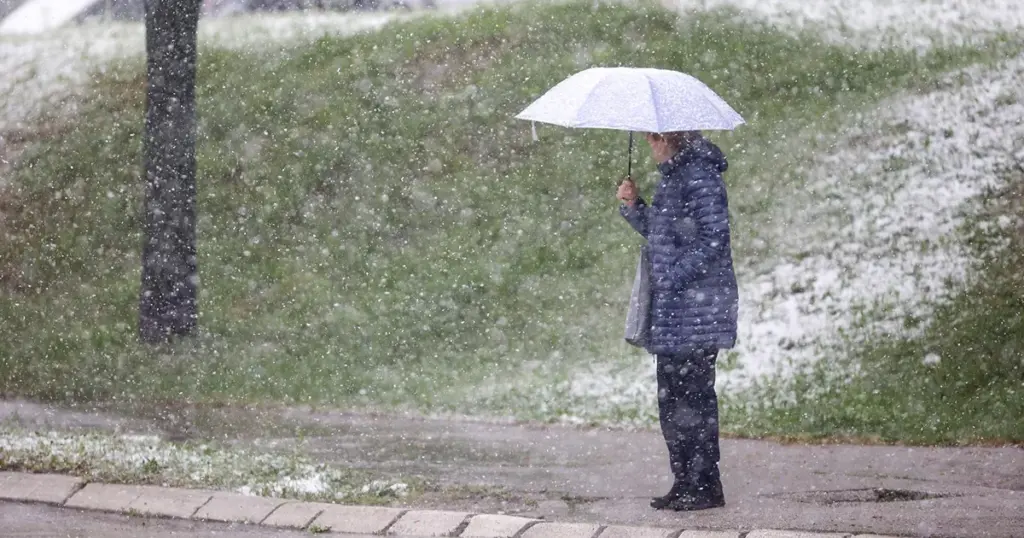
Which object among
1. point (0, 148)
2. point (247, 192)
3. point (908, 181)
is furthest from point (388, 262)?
point (0, 148)

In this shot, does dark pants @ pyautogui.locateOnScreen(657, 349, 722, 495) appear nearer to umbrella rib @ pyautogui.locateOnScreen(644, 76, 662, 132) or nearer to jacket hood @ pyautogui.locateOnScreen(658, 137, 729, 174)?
jacket hood @ pyautogui.locateOnScreen(658, 137, 729, 174)

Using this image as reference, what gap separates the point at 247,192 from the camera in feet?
42.4

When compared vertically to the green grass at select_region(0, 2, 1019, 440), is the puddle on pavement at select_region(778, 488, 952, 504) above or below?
below

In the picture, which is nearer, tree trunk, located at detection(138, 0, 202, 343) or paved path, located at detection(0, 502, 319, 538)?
paved path, located at detection(0, 502, 319, 538)

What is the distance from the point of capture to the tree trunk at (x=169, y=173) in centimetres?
1051

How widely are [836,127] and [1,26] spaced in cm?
1094

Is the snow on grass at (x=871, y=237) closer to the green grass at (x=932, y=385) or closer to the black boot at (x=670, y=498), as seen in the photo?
the green grass at (x=932, y=385)

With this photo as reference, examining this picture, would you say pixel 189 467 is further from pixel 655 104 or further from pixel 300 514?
pixel 655 104

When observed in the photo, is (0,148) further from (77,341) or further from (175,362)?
(175,362)

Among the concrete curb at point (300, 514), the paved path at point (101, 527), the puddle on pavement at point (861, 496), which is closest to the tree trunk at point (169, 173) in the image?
the concrete curb at point (300, 514)

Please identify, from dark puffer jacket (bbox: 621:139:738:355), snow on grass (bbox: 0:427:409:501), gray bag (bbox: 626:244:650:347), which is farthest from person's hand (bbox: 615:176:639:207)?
snow on grass (bbox: 0:427:409:501)

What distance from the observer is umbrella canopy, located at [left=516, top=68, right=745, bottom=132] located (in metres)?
5.91

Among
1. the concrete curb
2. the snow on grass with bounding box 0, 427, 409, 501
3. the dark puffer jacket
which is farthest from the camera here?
the snow on grass with bounding box 0, 427, 409, 501

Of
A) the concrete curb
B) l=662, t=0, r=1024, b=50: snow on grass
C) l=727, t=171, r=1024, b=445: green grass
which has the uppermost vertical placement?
l=662, t=0, r=1024, b=50: snow on grass
